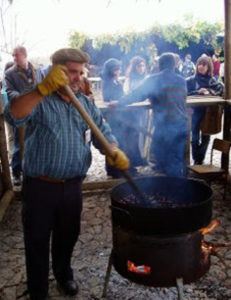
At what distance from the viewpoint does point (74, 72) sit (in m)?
2.54

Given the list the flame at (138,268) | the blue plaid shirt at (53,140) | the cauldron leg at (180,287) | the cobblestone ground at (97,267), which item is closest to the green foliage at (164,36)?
the cobblestone ground at (97,267)

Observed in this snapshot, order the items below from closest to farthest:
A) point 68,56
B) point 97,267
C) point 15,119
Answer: point 15,119 → point 68,56 → point 97,267

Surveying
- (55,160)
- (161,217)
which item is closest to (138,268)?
(161,217)

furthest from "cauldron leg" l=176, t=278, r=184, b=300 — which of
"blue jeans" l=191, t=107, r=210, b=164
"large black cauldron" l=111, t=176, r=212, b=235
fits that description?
"blue jeans" l=191, t=107, r=210, b=164

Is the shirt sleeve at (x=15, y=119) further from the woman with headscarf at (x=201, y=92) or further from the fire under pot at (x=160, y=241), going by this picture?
the woman with headscarf at (x=201, y=92)

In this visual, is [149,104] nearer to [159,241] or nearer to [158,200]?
[158,200]

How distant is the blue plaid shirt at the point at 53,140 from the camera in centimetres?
254

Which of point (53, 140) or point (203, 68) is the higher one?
point (203, 68)

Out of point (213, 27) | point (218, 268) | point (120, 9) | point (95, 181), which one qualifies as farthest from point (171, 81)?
point (213, 27)

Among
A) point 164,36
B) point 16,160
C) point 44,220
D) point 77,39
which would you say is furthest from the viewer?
point 164,36

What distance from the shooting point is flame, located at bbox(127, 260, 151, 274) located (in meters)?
2.56

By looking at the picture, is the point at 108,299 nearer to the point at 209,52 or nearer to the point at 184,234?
the point at 184,234

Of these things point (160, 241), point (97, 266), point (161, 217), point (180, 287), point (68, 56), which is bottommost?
point (97, 266)

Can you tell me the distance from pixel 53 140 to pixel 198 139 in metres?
4.99
